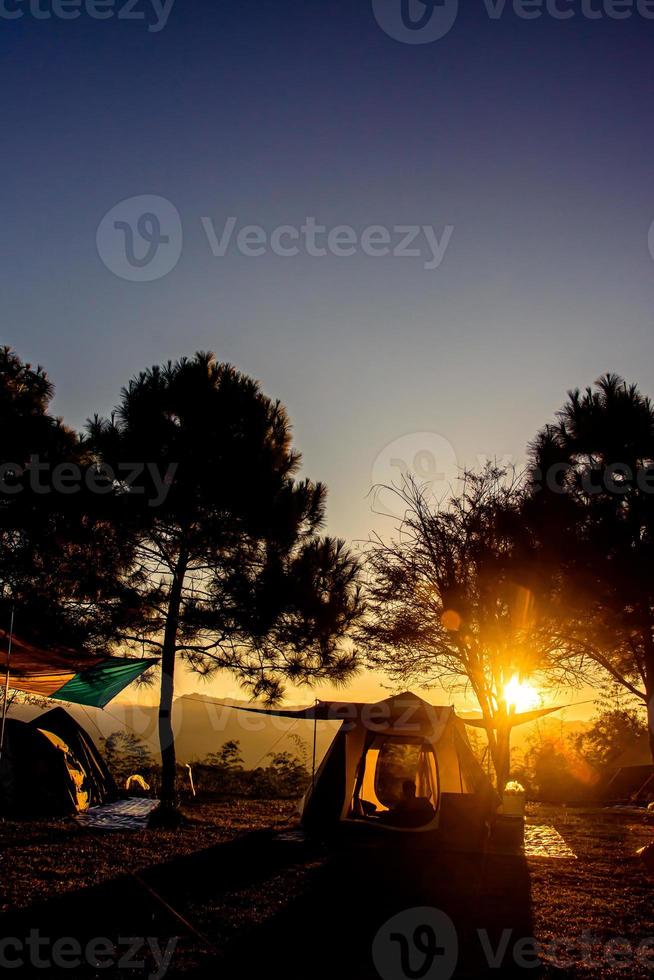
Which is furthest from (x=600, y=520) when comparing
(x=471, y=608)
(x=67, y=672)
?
(x=67, y=672)

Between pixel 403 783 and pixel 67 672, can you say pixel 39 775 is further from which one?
pixel 403 783

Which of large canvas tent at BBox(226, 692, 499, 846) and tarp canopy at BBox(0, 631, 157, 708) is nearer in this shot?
large canvas tent at BBox(226, 692, 499, 846)

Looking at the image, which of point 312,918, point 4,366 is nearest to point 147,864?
point 312,918

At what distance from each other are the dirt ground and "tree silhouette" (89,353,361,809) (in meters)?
3.46

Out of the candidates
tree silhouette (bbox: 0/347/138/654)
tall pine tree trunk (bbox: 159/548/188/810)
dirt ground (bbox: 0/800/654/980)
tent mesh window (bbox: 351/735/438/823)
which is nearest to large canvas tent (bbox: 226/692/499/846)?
tent mesh window (bbox: 351/735/438/823)

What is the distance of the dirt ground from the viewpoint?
4879 mm

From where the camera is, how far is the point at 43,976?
4270 millimetres

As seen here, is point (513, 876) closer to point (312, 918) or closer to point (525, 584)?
point (312, 918)

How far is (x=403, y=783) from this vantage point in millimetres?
10578

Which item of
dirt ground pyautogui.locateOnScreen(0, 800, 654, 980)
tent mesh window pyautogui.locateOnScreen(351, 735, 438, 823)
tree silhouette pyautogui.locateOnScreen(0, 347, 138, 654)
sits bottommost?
dirt ground pyautogui.locateOnScreen(0, 800, 654, 980)

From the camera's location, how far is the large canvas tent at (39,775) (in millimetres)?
11977

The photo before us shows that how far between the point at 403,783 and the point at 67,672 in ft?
18.7

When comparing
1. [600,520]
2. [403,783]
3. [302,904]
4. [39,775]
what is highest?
[600,520]

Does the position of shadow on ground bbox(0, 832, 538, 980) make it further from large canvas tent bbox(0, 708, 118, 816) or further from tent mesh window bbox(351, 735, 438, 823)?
large canvas tent bbox(0, 708, 118, 816)
